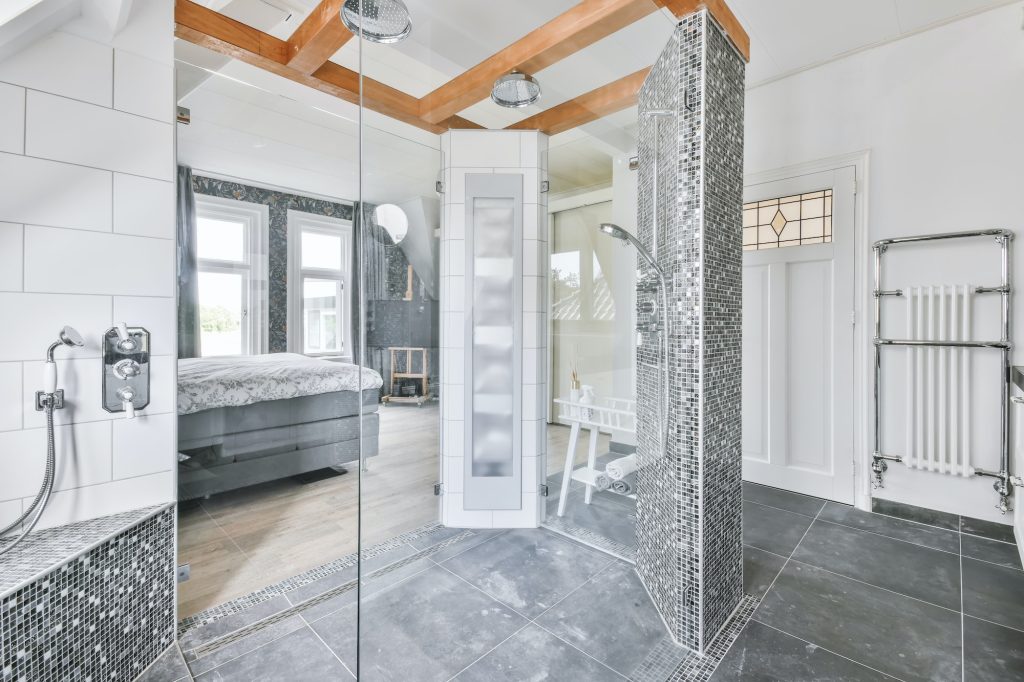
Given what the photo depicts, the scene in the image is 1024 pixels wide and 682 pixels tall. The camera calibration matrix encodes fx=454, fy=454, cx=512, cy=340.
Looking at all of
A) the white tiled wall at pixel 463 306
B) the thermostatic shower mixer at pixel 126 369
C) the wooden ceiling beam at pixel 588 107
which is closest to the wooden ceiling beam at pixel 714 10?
the wooden ceiling beam at pixel 588 107

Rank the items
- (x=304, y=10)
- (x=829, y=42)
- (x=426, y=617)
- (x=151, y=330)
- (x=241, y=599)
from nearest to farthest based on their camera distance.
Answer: (x=151, y=330), (x=426, y=617), (x=241, y=599), (x=304, y=10), (x=829, y=42)

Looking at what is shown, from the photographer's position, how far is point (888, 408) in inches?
101

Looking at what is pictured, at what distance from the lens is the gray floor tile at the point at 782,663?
140 cm

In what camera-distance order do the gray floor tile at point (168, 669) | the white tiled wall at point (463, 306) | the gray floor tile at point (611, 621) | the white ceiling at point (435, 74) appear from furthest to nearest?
the white tiled wall at point (463, 306) < the white ceiling at point (435, 74) < the gray floor tile at point (611, 621) < the gray floor tile at point (168, 669)

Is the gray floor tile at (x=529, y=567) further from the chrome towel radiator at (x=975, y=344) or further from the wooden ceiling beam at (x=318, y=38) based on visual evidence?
the wooden ceiling beam at (x=318, y=38)

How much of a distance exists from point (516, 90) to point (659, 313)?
1179mm

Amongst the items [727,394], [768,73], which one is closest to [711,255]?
[727,394]

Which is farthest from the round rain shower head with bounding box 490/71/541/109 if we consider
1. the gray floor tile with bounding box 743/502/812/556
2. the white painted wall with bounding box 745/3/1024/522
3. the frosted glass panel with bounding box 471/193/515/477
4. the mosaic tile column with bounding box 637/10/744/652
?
the gray floor tile with bounding box 743/502/812/556

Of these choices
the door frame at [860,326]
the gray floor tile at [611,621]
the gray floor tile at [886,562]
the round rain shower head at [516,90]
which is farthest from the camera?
the door frame at [860,326]

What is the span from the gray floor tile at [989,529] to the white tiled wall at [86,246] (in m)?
3.57

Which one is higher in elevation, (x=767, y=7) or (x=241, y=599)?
(x=767, y=7)

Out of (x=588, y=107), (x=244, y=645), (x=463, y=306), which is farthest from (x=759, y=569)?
(x=588, y=107)

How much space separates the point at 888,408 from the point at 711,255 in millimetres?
1897

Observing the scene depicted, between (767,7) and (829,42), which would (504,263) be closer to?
(767,7)
